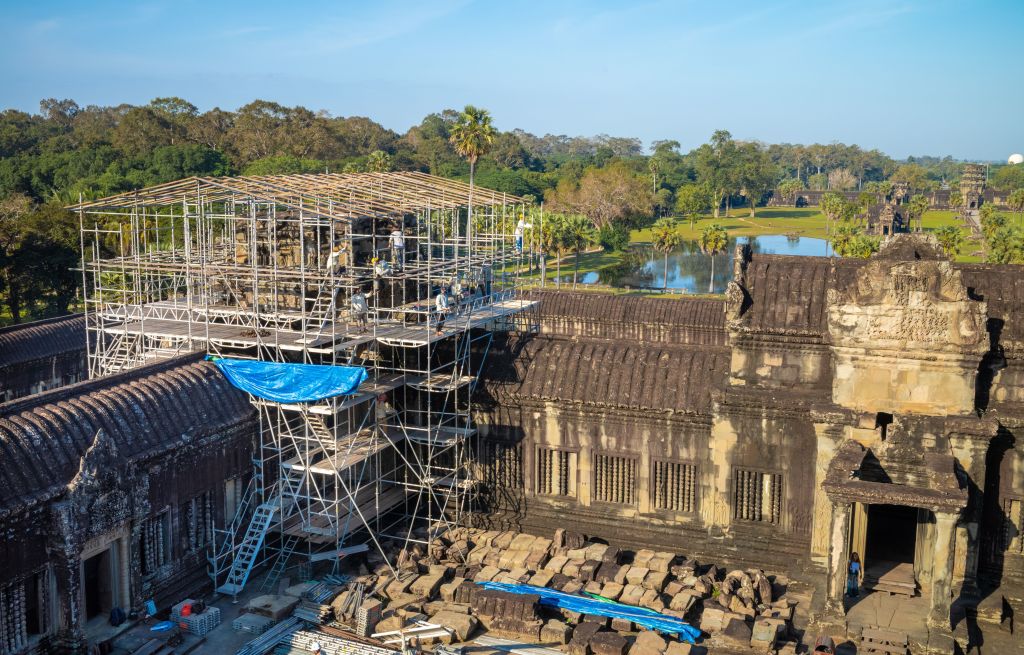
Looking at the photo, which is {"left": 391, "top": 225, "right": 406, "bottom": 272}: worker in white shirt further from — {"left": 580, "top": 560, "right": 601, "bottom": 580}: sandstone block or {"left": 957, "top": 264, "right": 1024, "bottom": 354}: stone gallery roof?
{"left": 957, "top": 264, "right": 1024, "bottom": 354}: stone gallery roof

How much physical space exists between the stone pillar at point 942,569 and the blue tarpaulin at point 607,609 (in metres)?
4.83

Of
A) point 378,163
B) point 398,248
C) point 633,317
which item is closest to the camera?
point 398,248

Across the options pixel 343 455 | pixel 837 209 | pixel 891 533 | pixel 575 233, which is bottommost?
pixel 891 533

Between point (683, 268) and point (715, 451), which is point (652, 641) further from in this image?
point (683, 268)

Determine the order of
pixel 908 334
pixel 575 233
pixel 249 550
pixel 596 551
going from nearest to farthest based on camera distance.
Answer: pixel 908 334, pixel 249 550, pixel 596 551, pixel 575 233

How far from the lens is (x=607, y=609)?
813 inches

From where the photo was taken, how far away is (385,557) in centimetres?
2245

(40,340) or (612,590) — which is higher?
(40,340)

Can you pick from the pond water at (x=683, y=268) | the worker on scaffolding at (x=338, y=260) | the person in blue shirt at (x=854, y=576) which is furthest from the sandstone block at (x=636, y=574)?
the pond water at (x=683, y=268)

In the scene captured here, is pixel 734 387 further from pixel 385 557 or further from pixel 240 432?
pixel 240 432

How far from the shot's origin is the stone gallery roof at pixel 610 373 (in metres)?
23.6

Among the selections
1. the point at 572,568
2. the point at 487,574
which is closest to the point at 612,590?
the point at 572,568

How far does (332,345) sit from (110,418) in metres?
5.22

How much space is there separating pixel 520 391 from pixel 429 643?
7320mm
